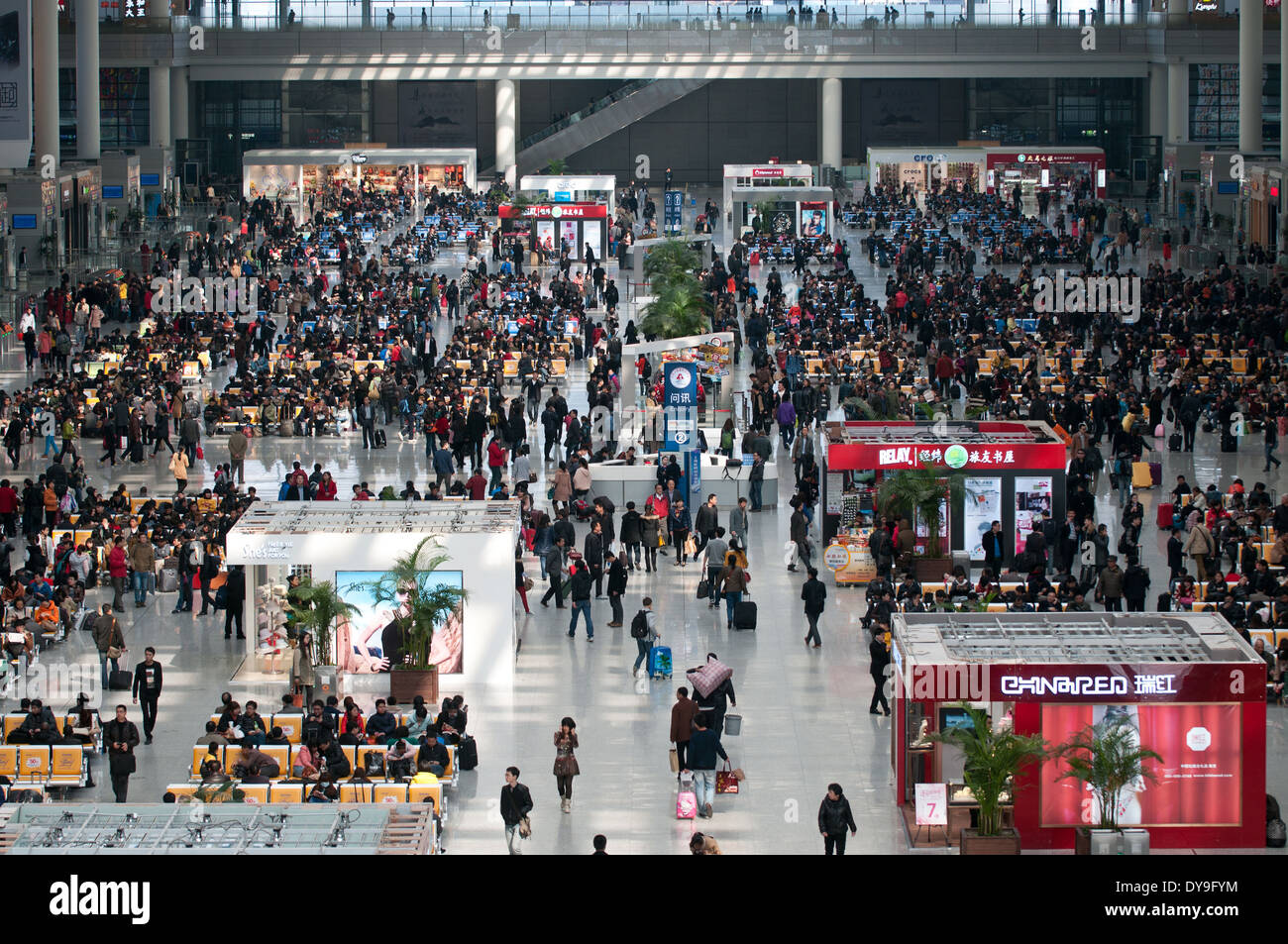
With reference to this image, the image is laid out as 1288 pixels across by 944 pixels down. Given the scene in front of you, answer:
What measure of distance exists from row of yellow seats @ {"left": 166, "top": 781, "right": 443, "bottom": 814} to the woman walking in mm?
1012

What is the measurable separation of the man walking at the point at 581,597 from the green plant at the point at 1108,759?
777 centimetres

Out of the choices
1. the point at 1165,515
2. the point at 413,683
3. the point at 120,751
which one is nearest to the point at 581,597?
the point at 413,683

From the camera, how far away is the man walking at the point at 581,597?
22031 mm

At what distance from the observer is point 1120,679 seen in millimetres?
15195

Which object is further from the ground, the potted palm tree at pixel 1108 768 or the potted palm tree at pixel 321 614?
the potted palm tree at pixel 321 614

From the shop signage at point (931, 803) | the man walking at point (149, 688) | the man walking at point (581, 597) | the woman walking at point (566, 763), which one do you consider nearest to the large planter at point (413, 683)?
the man walking at point (149, 688)

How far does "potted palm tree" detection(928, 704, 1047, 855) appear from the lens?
48.1ft

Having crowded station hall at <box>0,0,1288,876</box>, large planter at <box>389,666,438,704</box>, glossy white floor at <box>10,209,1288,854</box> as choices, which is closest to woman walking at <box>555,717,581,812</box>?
crowded station hall at <box>0,0,1288,876</box>

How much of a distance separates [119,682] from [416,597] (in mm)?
3208

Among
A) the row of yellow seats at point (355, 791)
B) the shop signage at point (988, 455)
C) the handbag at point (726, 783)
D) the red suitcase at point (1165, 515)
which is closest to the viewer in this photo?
the row of yellow seats at point (355, 791)

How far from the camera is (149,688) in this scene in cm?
1858

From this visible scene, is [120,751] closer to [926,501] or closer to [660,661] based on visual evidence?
[660,661]

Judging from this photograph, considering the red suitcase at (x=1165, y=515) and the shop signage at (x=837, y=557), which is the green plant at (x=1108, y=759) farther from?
the red suitcase at (x=1165, y=515)

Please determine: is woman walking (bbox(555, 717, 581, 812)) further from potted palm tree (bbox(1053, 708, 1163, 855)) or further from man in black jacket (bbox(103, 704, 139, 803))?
potted palm tree (bbox(1053, 708, 1163, 855))
